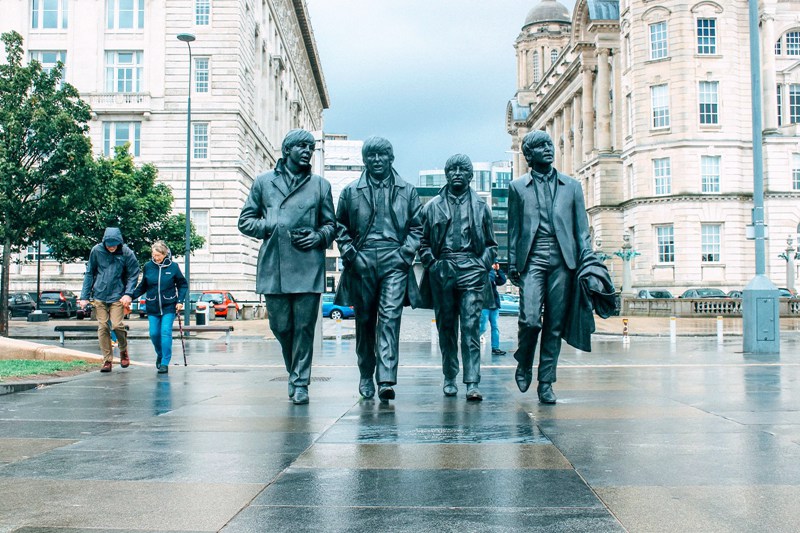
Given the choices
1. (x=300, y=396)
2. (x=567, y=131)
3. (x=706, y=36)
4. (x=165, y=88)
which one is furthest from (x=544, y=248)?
(x=567, y=131)

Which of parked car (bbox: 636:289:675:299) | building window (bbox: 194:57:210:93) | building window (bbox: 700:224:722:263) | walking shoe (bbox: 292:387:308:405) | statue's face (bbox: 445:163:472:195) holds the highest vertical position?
building window (bbox: 194:57:210:93)

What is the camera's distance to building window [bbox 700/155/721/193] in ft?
172

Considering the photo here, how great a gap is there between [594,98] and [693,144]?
1824cm

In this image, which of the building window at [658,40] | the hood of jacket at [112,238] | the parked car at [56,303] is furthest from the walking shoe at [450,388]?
the building window at [658,40]

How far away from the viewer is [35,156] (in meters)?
24.1

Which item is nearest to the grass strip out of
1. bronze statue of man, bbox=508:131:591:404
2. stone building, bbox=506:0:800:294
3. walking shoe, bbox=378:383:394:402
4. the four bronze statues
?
the four bronze statues

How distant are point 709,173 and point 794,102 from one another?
8.54 m

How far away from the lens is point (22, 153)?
23.7 meters

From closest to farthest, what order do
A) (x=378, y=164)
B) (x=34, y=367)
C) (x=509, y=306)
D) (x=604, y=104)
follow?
(x=378, y=164) < (x=34, y=367) < (x=509, y=306) < (x=604, y=104)

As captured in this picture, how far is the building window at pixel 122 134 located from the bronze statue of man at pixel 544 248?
40731 millimetres

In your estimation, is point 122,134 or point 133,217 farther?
point 122,134

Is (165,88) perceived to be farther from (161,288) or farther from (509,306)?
(161,288)

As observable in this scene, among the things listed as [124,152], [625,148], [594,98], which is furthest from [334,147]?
[124,152]

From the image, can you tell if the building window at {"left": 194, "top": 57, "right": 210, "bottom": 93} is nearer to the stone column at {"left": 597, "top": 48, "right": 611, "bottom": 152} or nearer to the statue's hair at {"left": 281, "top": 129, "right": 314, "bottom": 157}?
the stone column at {"left": 597, "top": 48, "right": 611, "bottom": 152}
